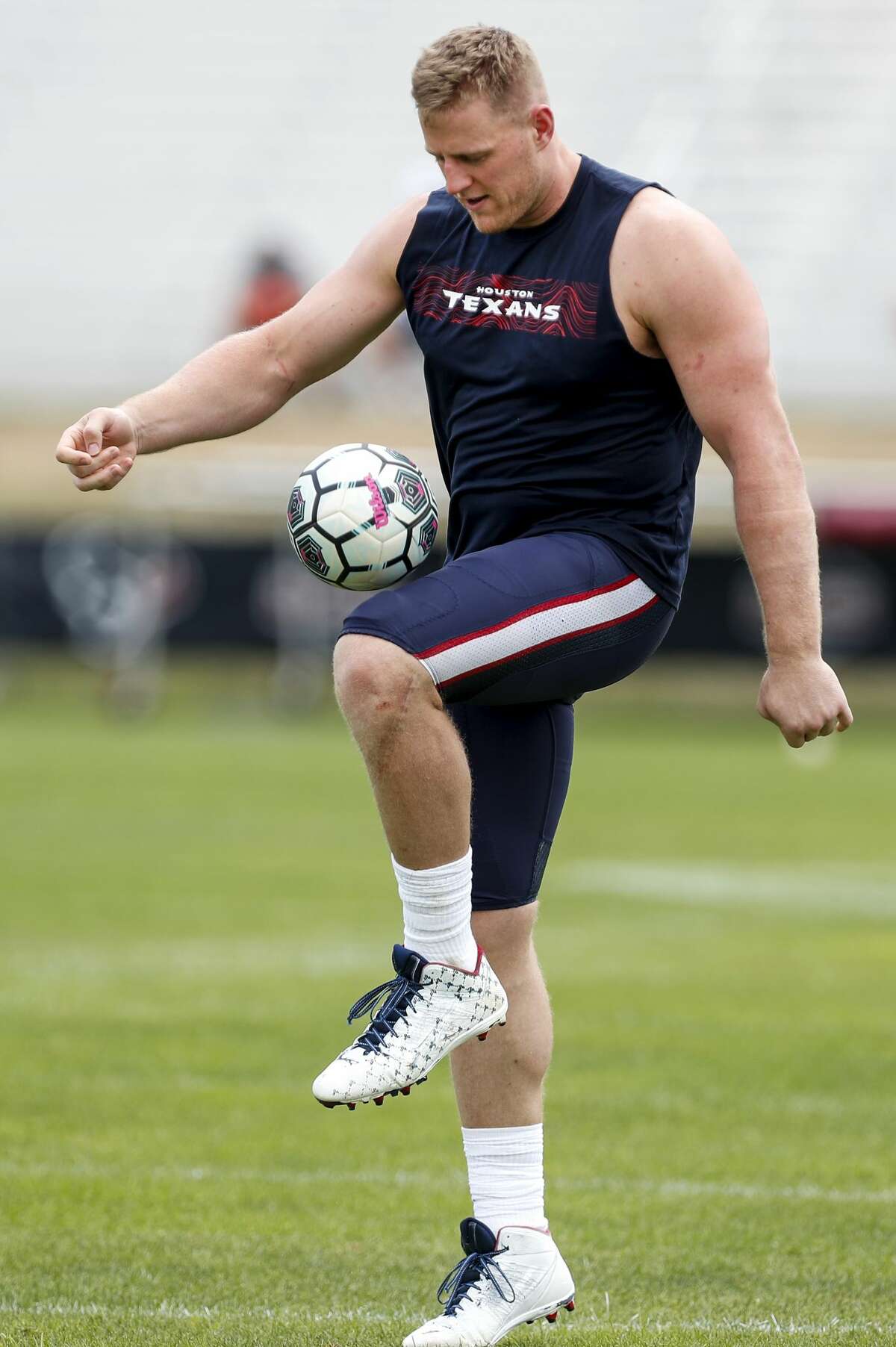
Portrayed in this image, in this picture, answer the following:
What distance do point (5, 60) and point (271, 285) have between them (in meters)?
8.38

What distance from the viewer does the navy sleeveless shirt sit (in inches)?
139

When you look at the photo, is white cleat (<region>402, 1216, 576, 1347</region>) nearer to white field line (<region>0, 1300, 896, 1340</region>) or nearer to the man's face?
white field line (<region>0, 1300, 896, 1340</region>)

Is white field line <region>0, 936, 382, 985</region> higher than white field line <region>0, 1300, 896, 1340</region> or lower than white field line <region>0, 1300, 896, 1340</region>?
higher

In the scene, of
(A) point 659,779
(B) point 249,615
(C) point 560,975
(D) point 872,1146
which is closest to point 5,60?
(B) point 249,615

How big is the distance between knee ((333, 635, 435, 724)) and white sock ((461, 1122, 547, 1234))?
3.24 feet

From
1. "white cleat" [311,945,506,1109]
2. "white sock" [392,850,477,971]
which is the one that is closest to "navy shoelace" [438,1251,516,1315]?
"white cleat" [311,945,506,1109]

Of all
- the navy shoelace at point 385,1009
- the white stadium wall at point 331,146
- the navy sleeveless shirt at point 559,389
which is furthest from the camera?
the white stadium wall at point 331,146

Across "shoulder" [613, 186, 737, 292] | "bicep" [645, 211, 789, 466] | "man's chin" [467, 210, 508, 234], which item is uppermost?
"man's chin" [467, 210, 508, 234]

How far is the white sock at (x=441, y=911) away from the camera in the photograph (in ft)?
11.4

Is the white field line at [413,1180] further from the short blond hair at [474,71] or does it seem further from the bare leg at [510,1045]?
the short blond hair at [474,71]

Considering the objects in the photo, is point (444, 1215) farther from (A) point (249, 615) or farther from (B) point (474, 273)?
(A) point (249, 615)

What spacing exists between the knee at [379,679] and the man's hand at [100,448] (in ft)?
2.20

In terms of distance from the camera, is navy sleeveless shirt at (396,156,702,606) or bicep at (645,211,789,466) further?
navy sleeveless shirt at (396,156,702,606)

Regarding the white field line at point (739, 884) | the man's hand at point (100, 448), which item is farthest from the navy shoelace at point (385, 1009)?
the white field line at point (739, 884)
